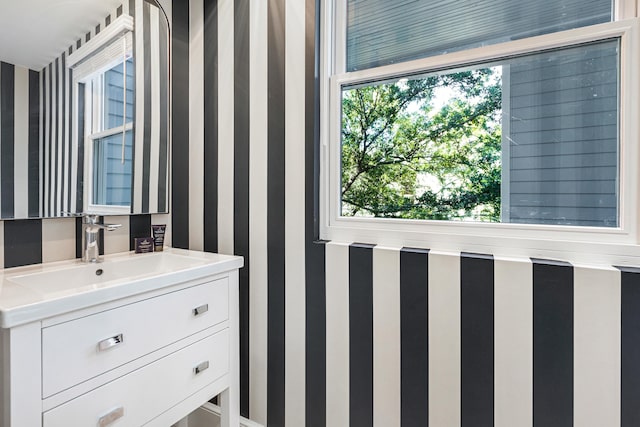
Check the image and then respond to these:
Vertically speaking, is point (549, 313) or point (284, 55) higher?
point (284, 55)

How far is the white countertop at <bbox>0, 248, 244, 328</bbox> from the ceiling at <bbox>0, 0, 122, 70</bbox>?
0.72 metres

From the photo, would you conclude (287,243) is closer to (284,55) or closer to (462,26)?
(284,55)

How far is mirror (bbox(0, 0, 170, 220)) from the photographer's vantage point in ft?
3.82

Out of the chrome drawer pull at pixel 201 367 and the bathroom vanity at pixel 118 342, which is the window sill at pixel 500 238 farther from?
the chrome drawer pull at pixel 201 367

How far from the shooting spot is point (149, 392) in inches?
42.3

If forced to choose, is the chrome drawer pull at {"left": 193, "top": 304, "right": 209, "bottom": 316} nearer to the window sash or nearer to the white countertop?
the white countertop

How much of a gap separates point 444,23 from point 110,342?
1.51 m

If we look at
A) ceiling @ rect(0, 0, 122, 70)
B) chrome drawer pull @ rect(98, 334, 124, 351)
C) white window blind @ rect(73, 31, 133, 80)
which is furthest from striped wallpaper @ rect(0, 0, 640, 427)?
chrome drawer pull @ rect(98, 334, 124, 351)

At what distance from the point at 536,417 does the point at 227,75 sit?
178 cm

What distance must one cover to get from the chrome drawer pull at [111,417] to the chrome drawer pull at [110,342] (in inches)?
7.3

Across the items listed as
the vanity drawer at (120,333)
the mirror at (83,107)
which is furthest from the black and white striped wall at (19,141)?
the vanity drawer at (120,333)

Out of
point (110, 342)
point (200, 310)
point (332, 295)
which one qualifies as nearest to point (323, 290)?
point (332, 295)

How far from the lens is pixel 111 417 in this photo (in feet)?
3.19

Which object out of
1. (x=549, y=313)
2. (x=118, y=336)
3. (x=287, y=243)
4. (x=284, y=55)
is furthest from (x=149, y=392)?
(x=284, y=55)
